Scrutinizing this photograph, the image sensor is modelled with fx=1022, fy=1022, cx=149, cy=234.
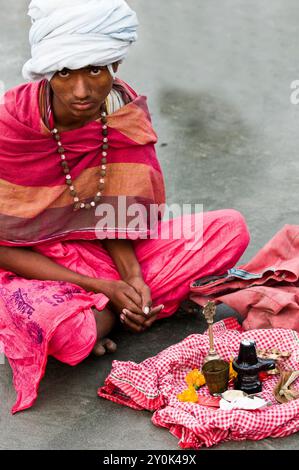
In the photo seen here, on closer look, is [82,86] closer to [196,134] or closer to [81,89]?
[81,89]

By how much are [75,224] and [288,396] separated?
1042mm

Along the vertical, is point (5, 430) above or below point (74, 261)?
below

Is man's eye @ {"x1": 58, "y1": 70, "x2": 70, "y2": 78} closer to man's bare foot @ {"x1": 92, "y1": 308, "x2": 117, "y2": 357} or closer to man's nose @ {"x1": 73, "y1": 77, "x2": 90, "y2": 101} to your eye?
man's nose @ {"x1": 73, "y1": 77, "x2": 90, "y2": 101}

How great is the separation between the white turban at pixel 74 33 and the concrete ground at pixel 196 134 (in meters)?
1.07

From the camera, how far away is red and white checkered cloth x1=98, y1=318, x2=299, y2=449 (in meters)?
3.15

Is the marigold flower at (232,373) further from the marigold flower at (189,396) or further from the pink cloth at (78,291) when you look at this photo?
the pink cloth at (78,291)

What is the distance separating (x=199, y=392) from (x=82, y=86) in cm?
111

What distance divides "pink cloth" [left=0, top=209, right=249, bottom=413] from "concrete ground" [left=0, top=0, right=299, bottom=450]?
12cm

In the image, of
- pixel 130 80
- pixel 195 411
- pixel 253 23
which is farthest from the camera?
pixel 253 23

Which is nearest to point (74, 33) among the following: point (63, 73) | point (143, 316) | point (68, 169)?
point (63, 73)

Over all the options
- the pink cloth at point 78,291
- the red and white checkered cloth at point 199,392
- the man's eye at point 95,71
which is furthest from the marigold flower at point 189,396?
the man's eye at point 95,71

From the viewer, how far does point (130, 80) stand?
626cm

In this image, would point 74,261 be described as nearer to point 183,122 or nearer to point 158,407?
point 158,407

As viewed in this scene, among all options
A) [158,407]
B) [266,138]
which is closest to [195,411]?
[158,407]
